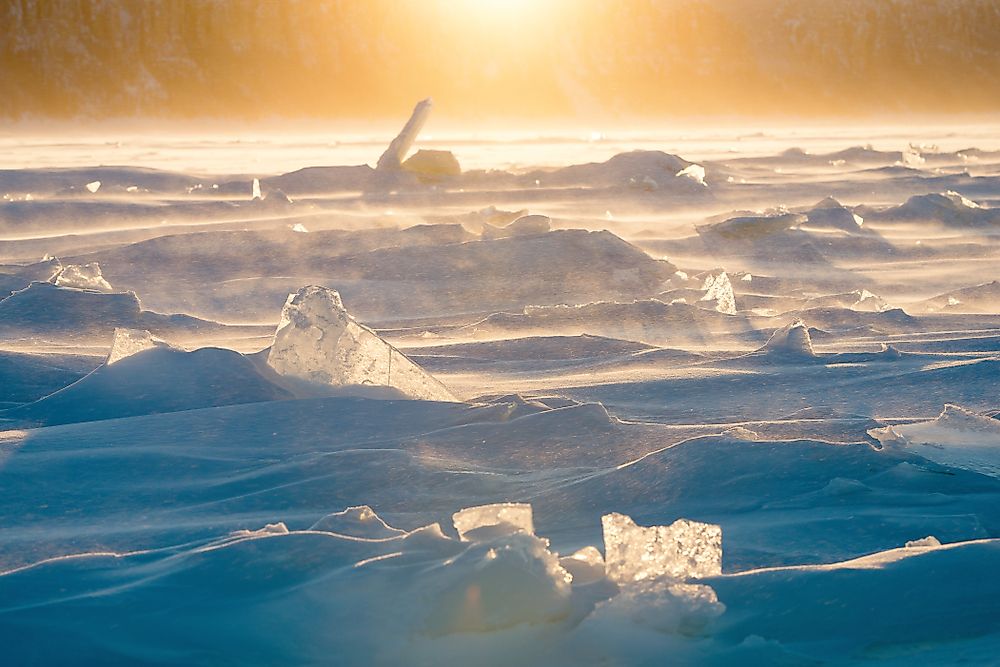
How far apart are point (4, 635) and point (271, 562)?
1.18 feet

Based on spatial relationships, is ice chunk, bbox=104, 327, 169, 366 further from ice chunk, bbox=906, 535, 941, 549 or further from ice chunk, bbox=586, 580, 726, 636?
ice chunk, bbox=906, 535, 941, 549

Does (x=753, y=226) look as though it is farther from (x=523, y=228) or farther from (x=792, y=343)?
(x=792, y=343)

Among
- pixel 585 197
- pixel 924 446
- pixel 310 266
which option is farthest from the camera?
pixel 585 197

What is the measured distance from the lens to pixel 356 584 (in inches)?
69.6

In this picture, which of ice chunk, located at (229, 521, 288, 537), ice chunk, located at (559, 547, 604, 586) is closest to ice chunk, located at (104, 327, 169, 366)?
ice chunk, located at (229, 521, 288, 537)

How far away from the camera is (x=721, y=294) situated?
17.7 feet

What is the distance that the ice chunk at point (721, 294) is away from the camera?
534 cm

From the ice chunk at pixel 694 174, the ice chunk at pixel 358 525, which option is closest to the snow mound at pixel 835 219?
the ice chunk at pixel 694 174

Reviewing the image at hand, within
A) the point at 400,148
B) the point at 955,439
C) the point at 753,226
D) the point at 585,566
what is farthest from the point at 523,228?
the point at 585,566

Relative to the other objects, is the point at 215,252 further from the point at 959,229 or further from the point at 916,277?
the point at 959,229

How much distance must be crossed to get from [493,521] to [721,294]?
3.68 metres

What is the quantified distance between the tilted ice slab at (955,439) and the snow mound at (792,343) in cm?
137

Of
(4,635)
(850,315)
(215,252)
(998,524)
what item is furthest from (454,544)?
(215,252)

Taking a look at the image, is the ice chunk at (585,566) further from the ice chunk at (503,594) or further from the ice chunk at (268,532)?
the ice chunk at (268,532)
